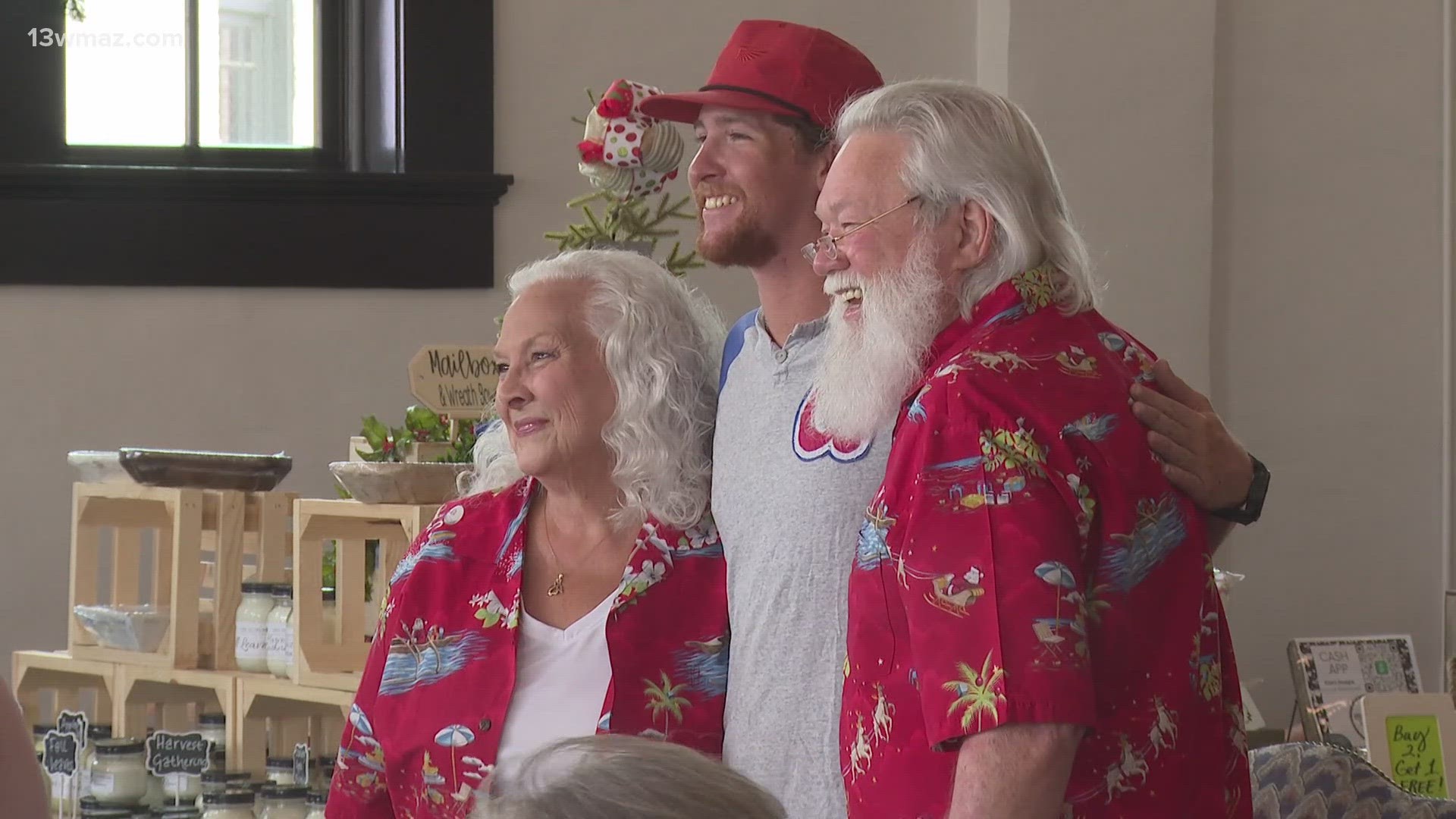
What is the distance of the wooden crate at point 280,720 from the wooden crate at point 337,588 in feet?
0.12

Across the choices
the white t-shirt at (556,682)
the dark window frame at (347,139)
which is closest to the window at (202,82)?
the dark window frame at (347,139)

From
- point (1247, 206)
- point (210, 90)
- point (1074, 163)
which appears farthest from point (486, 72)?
point (1247, 206)

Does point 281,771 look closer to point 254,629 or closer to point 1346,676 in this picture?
point 254,629

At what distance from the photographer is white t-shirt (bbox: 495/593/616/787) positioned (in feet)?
5.96

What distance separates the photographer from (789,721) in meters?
1.62

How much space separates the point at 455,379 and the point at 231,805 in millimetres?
747

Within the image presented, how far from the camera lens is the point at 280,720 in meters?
2.66

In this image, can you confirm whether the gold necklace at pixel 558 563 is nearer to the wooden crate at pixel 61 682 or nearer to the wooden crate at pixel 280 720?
the wooden crate at pixel 280 720

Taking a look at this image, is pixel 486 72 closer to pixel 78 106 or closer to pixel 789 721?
pixel 78 106

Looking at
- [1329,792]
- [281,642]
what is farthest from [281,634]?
[1329,792]

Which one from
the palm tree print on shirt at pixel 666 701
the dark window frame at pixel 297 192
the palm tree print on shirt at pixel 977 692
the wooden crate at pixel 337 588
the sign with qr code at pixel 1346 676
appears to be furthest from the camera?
the dark window frame at pixel 297 192

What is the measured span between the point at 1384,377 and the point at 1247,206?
54cm

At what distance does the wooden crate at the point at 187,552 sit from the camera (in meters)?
2.66

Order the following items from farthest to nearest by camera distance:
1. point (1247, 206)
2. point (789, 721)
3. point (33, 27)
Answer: point (1247, 206) → point (33, 27) → point (789, 721)
